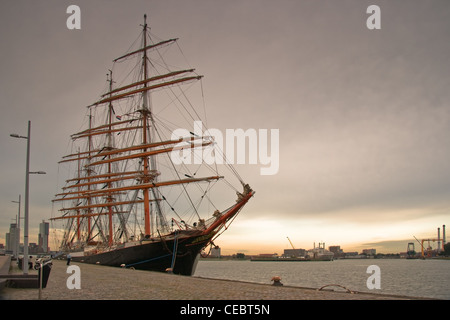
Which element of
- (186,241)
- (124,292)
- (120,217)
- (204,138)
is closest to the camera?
(124,292)

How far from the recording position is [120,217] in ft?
195

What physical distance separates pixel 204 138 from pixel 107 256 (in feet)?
60.1

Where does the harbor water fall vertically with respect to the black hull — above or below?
below

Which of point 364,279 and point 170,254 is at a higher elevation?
point 170,254

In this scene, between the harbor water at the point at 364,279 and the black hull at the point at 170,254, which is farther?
the harbor water at the point at 364,279

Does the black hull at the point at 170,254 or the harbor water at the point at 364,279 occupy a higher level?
the black hull at the point at 170,254

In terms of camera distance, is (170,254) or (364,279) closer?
(170,254)

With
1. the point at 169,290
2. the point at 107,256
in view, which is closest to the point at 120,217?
the point at 107,256

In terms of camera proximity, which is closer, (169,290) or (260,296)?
(260,296)

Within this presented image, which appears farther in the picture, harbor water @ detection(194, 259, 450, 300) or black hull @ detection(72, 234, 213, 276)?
harbor water @ detection(194, 259, 450, 300)
